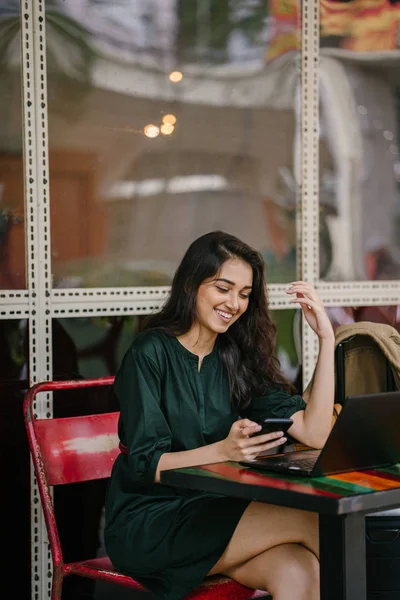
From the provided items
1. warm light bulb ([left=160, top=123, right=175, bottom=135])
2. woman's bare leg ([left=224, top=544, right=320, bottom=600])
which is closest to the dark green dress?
woman's bare leg ([left=224, top=544, right=320, bottom=600])

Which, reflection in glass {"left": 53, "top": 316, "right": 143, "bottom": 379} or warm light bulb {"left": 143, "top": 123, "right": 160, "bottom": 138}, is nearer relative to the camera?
reflection in glass {"left": 53, "top": 316, "right": 143, "bottom": 379}

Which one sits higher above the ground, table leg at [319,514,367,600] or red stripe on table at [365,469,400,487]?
red stripe on table at [365,469,400,487]

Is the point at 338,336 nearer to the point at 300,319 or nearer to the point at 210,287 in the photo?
the point at 300,319

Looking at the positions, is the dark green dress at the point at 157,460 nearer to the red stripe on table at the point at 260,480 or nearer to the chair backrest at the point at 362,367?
the red stripe on table at the point at 260,480

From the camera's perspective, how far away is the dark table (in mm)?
2094

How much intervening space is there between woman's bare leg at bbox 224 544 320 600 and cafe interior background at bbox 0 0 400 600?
138 centimetres

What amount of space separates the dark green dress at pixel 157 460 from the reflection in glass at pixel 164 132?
1006 millimetres

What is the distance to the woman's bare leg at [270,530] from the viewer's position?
8.54 ft

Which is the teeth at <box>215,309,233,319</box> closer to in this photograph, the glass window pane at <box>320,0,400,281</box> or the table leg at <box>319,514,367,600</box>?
the table leg at <box>319,514,367,600</box>

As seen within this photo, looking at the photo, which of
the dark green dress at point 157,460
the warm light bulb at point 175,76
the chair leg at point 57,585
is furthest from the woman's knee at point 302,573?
the warm light bulb at point 175,76

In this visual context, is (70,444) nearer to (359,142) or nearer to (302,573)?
(302,573)

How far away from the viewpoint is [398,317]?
470cm

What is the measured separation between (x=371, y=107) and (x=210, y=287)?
1.96 meters

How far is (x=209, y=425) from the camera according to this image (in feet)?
9.88
